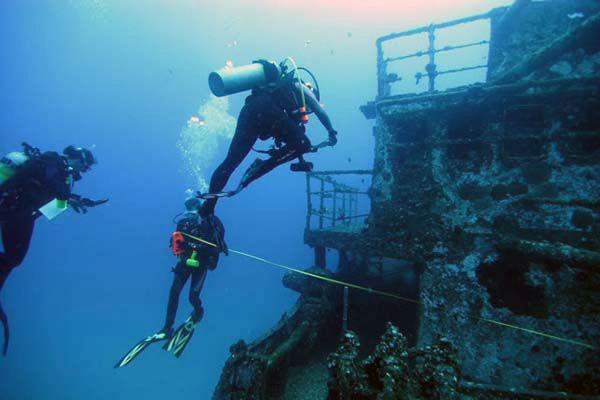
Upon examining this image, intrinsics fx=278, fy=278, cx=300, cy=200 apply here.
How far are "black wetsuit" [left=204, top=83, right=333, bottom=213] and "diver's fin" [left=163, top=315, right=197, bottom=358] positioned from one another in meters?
3.92

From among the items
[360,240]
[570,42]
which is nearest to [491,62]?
[570,42]

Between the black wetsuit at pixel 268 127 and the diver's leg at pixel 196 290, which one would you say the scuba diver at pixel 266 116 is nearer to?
the black wetsuit at pixel 268 127

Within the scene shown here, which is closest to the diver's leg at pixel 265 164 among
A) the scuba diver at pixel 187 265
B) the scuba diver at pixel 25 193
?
the scuba diver at pixel 187 265

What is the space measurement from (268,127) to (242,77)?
21.8 inches

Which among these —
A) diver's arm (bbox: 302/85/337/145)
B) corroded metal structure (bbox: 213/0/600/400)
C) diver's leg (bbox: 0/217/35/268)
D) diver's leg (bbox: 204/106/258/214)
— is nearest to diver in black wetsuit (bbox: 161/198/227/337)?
corroded metal structure (bbox: 213/0/600/400)

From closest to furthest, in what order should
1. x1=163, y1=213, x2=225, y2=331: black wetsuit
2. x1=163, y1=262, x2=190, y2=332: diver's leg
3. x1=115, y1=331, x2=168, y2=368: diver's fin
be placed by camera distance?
1. x1=115, y1=331, x2=168, y2=368: diver's fin
2. x1=163, y1=213, x2=225, y2=331: black wetsuit
3. x1=163, y1=262, x2=190, y2=332: diver's leg

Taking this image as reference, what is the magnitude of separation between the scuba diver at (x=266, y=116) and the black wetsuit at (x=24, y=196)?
4.42 m

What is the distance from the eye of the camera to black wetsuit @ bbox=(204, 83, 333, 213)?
296 cm

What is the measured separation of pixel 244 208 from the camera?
3797 inches

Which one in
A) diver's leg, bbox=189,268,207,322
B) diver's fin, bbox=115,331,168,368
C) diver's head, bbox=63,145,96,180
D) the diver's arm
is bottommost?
diver's fin, bbox=115,331,168,368

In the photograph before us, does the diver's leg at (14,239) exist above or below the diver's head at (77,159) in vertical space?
below

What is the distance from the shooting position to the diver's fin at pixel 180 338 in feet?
18.3

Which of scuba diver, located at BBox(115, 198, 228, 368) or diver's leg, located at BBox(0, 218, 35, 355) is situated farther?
scuba diver, located at BBox(115, 198, 228, 368)

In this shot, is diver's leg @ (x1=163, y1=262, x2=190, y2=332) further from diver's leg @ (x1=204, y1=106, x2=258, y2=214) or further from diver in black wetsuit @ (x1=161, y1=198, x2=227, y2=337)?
diver's leg @ (x1=204, y1=106, x2=258, y2=214)
